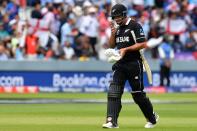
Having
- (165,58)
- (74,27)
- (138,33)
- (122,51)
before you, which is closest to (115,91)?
(122,51)

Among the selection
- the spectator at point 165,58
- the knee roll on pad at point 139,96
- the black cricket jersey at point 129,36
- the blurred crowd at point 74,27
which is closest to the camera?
the black cricket jersey at point 129,36

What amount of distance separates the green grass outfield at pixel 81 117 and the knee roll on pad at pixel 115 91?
0.55 m

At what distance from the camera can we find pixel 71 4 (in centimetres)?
2661

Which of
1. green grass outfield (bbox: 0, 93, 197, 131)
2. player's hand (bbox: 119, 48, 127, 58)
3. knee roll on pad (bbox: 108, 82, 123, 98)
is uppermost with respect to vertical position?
player's hand (bbox: 119, 48, 127, 58)

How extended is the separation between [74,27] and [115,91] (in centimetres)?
1433

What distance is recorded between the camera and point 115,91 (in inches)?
459

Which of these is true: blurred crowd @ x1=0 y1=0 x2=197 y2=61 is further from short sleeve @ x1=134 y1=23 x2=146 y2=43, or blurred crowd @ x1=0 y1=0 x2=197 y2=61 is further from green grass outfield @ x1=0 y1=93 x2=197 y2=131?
short sleeve @ x1=134 y1=23 x2=146 y2=43

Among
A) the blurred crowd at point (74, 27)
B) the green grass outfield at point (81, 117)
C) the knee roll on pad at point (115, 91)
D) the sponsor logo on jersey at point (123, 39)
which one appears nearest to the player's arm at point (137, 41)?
the sponsor logo on jersey at point (123, 39)

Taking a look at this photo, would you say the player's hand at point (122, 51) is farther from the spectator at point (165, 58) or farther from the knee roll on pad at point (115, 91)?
the spectator at point (165, 58)

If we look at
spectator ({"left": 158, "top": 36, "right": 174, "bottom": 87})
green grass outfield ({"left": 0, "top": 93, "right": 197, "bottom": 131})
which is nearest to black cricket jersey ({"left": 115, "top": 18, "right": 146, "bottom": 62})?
green grass outfield ({"left": 0, "top": 93, "right": 197, "bottom": 131})

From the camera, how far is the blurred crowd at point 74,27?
2550 centimetres

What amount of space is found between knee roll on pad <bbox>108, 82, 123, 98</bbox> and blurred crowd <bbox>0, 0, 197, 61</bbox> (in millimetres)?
13846

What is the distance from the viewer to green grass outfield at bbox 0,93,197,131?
1174 centimetres
